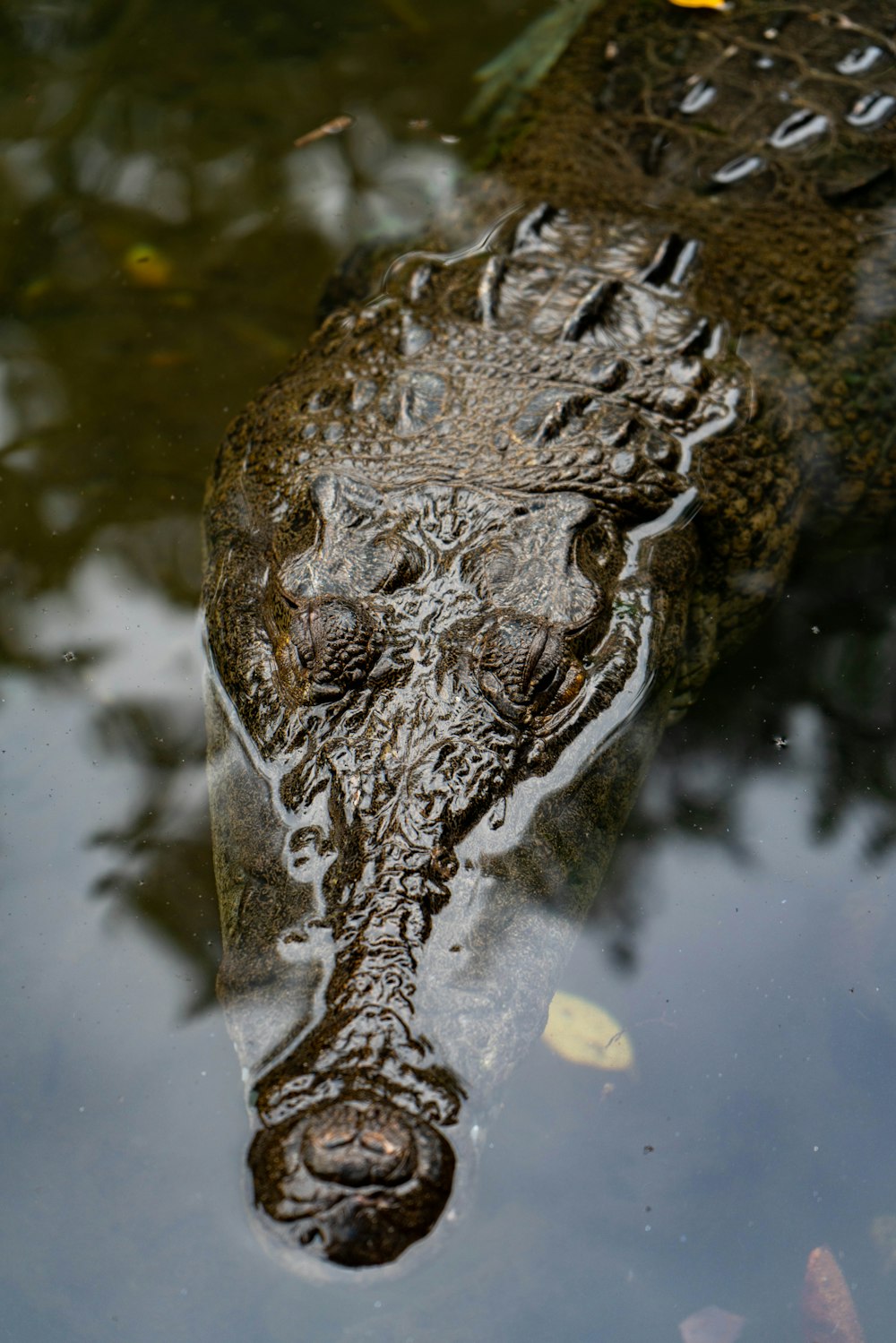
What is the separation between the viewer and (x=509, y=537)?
3.11m

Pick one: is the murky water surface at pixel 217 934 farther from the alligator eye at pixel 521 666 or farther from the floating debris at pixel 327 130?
the alligator eye at pixel 521 666

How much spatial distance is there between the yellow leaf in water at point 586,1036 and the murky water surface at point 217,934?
0.12ft

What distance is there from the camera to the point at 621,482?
343cm

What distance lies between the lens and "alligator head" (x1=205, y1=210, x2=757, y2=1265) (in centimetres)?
228

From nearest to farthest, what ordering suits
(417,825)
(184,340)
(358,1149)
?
1. (358,1149)
2. (417,825)
3. (184,340)

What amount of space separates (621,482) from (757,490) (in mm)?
570

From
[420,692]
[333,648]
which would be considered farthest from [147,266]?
[420,692]

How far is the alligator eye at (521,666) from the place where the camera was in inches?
112

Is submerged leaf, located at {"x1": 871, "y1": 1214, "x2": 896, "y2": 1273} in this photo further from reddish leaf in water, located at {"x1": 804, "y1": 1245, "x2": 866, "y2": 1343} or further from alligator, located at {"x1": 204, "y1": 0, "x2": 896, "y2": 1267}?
alligator, located at {"x1": 204, "y1": 0, "x2": 896, "y2": 1267}

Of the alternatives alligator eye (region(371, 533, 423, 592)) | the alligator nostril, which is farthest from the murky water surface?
alligator eye (region(371, 533, 423, 592))

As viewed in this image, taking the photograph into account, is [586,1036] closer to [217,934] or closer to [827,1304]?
[827,1304]

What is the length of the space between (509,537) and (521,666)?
1.42 feet

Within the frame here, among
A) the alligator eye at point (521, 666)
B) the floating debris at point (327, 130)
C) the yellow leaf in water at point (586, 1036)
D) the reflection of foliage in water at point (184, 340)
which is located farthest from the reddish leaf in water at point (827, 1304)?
the floating debris at point (327, 130)

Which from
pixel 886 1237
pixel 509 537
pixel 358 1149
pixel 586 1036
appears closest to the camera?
pixel 358 1149
